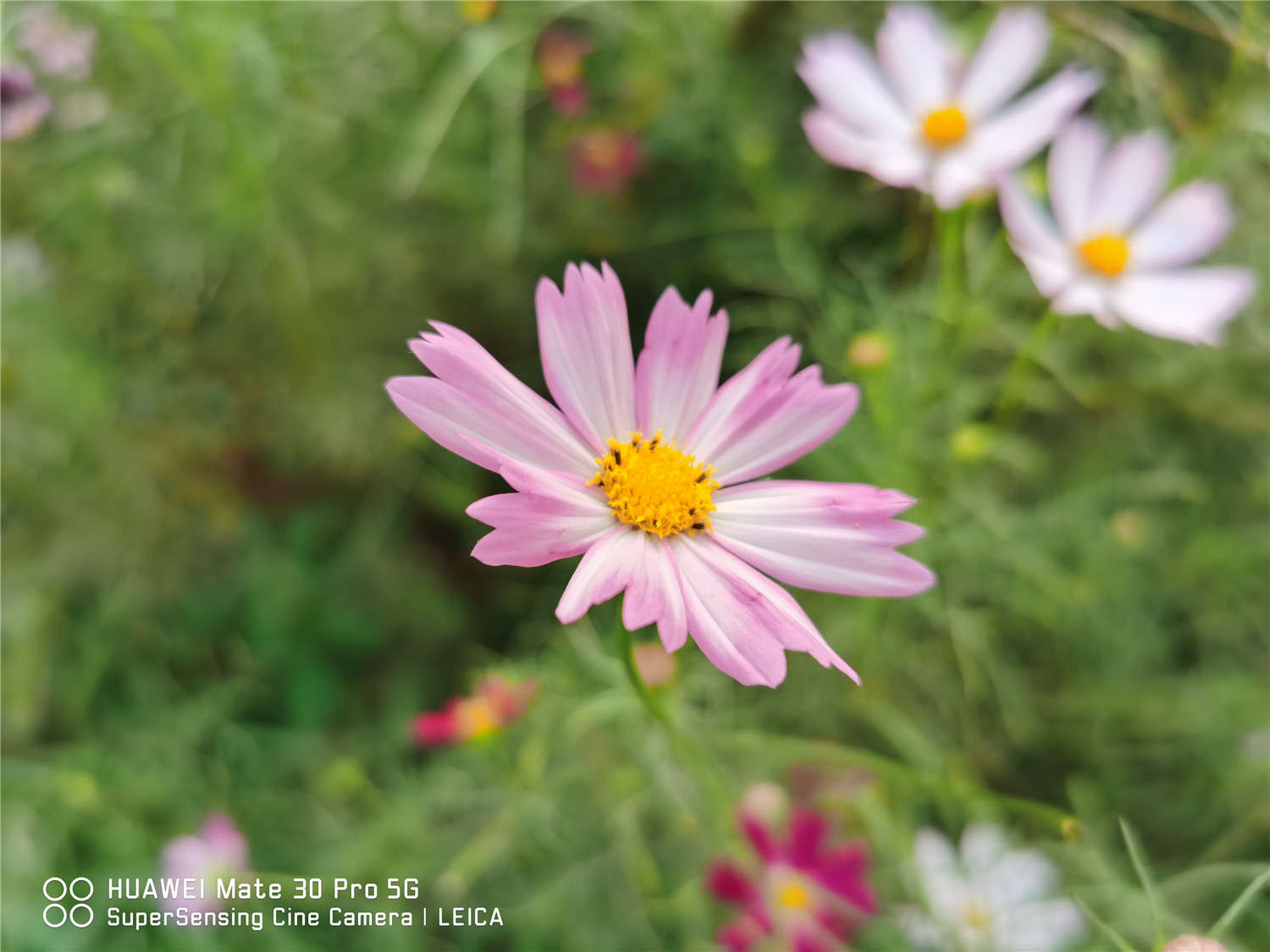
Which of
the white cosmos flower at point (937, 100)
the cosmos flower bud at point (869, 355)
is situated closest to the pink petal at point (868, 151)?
the white cosmos flower at point (937, 100)

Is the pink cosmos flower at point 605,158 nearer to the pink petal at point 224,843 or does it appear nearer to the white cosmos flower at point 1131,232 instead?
the white cosmos flower at point 1131,232

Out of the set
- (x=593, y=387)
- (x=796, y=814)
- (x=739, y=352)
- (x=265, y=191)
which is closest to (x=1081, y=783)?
(x=796, y=814)

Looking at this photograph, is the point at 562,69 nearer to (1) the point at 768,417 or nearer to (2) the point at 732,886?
(1) the point at 768,417

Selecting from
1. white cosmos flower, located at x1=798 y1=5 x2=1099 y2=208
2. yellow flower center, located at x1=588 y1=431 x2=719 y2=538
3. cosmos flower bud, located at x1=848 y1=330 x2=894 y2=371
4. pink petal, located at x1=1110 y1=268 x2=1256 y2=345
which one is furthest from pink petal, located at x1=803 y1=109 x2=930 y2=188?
yellow flower center, located at x1=588 y1=431 x2=719 y2=538

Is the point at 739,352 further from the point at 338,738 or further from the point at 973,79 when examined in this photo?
the point at 338,738

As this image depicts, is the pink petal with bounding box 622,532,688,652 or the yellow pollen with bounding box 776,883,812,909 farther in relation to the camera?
the yellow pollen with bounding box 776,883,812,909

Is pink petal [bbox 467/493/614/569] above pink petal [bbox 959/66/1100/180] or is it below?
below

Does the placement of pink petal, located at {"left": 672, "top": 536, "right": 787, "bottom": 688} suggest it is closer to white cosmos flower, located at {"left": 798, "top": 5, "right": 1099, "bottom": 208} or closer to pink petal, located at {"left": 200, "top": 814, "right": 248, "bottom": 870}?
white cosmos flower, located at {"left": 798, "top": 5, "right": 1099, "bottom": 208}
